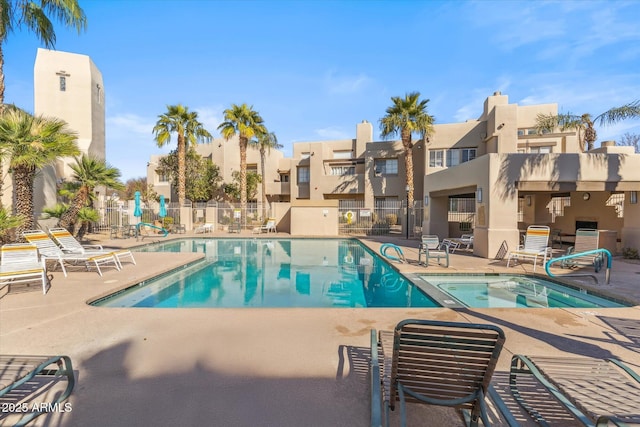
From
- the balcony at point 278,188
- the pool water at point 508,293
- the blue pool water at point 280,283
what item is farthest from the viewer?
the balcony at point 278,188

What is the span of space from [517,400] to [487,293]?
5.34 metres

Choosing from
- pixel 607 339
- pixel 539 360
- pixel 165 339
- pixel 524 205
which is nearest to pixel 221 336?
pixel 165 339

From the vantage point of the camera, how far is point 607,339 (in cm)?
422

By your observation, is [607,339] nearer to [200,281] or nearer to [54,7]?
[200,281]

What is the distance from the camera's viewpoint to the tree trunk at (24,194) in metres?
8.34

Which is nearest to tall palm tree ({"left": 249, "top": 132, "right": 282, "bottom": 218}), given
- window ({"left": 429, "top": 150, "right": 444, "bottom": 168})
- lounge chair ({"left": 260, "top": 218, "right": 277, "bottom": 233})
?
lounge chair ({"left": 260, "top": 218, "right": 277, "bottom": 233})

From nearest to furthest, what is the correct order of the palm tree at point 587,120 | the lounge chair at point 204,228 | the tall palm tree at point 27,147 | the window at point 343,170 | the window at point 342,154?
1. the tall palm tree at point 27,147
2. the palm tree at point 587,120
3. the lounge chair at point 204,228
4. the window at point 343,170
5. the window at point 342,154

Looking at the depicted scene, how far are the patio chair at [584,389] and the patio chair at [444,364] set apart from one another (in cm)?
64

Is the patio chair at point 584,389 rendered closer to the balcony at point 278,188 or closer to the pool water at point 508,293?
the pool water at point 508,293

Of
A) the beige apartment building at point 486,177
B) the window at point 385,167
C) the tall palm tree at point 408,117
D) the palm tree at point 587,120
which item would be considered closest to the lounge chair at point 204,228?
the beige apartment building at point 486,177

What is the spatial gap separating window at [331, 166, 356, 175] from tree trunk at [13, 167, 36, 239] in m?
24.1

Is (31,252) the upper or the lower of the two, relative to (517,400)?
upper

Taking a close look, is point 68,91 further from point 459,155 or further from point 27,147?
point 459,155

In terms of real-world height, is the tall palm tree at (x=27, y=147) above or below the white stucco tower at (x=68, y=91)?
below
